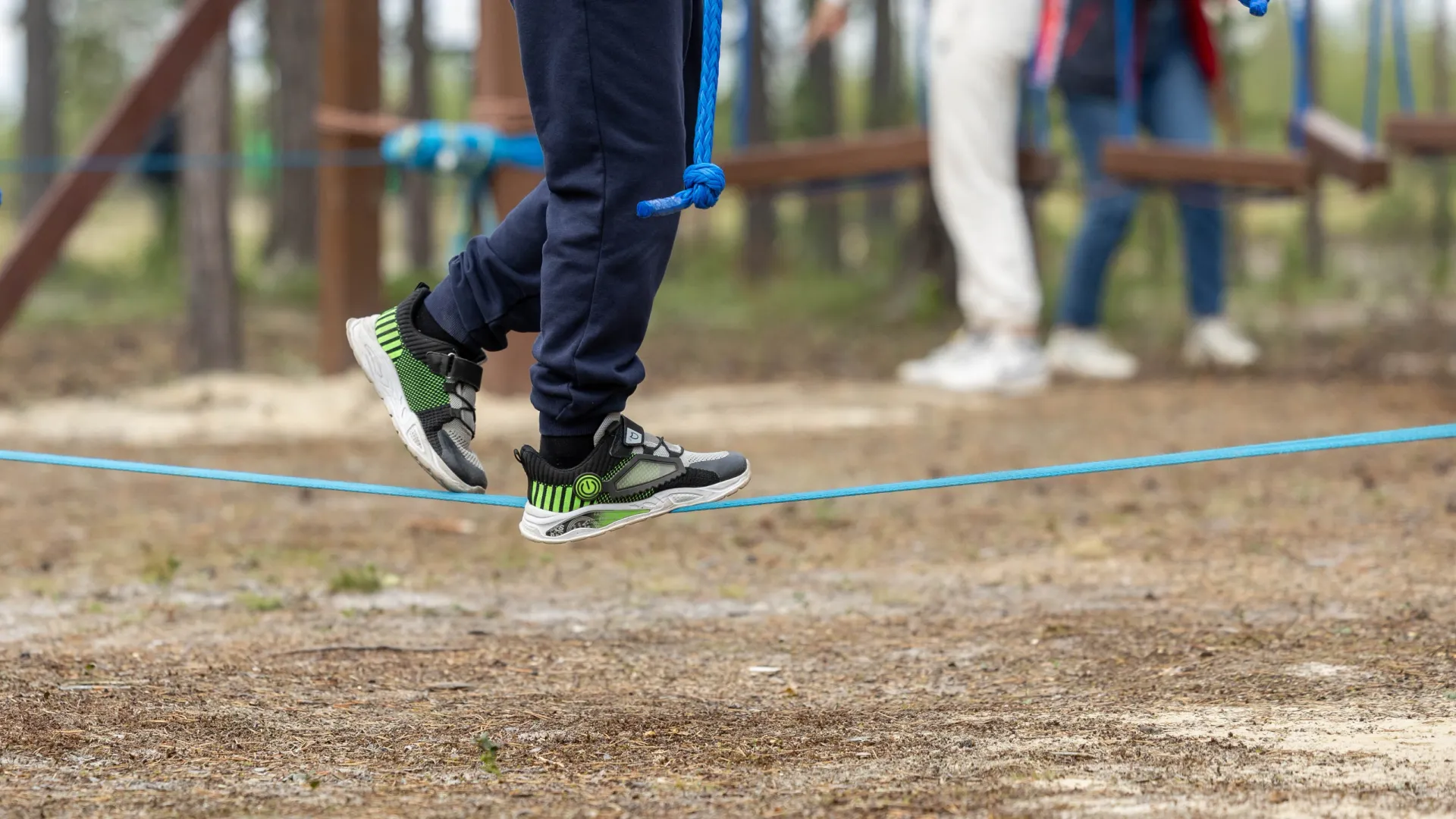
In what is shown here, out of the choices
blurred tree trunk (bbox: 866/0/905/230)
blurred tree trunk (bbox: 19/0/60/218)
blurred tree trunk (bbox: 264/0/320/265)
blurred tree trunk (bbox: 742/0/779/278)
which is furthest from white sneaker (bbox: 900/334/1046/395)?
blurred tree trunk (bbox: 19/0/60/218)

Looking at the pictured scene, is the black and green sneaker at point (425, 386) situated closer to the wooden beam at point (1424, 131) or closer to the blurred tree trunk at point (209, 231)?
the wooden beam at point (1424, 131)

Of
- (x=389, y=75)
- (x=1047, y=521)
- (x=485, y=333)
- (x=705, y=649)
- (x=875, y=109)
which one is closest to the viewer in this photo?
(x=485, y=333)

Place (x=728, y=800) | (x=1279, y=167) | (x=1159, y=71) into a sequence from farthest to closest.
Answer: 1. (x=1159, y=71)
2. (x=1279, y=167)
3. (x=728, y=800)

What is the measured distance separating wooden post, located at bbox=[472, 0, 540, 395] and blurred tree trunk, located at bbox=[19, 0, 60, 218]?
40.6 feet

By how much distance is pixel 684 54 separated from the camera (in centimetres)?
265

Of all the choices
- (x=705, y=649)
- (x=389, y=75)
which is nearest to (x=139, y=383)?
(x=705, y=649)

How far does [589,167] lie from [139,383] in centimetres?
557

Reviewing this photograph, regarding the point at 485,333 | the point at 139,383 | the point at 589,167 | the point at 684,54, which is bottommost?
the point at 139,383

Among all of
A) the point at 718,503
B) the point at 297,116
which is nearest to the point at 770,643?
the point at 718,503

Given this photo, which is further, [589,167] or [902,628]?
[902,628]

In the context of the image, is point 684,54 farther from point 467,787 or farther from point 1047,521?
point 1047,521

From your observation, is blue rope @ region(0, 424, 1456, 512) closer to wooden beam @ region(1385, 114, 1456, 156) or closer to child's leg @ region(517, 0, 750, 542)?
child's leg @ region(517, 0, 750, 542)

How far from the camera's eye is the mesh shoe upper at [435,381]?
2768 mm

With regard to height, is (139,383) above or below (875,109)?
below
